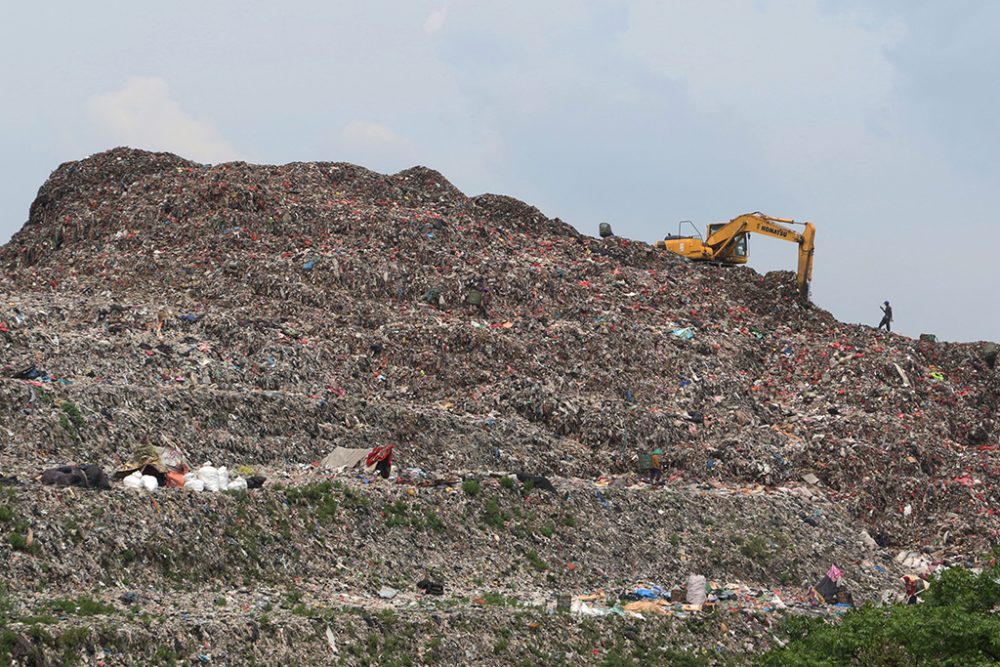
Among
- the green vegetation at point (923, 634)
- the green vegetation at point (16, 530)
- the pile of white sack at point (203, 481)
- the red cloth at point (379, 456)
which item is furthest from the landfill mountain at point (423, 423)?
the green vegetation at point (923, 634)

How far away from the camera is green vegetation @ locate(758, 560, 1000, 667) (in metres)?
14.3

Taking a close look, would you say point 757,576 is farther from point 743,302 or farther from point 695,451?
point 743,302

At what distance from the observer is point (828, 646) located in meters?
15.6

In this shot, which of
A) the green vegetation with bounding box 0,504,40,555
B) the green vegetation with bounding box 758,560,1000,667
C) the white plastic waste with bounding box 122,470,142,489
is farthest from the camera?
the white plastic waste with bounding box 122,470,142,489

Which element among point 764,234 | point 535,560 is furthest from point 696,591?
point 764,234

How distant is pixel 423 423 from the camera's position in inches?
943

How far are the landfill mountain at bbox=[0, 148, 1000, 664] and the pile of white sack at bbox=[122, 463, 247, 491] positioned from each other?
1.60 ft

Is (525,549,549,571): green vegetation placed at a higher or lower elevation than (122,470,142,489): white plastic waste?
lower

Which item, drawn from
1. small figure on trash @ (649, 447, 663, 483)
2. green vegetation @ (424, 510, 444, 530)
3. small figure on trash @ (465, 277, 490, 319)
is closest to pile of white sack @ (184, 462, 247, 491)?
green vegetation @ (424, 510, 444, 530)

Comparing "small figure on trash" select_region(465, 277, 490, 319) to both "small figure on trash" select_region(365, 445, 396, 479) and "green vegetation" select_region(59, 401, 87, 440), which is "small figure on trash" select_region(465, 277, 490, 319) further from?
"green vegetation" select_region(59, 401, 87, 440)

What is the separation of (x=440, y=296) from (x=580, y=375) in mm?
4217

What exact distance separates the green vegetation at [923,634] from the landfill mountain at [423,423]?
A: 2133 millimetres

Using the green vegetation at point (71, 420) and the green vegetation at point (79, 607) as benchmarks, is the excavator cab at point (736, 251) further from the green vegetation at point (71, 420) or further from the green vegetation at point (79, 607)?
the green vegetation at point (79, 607)

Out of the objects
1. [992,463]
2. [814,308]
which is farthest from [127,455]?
[814,308]
